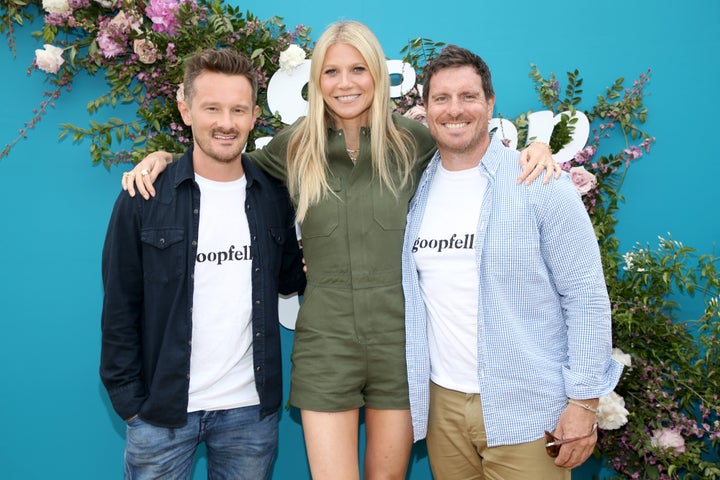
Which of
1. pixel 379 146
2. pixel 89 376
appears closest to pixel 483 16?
pixel 379 146

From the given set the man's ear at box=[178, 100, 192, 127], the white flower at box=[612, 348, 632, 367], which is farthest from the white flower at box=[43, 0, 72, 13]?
the white flower at box=[612, 348, 632, 367]

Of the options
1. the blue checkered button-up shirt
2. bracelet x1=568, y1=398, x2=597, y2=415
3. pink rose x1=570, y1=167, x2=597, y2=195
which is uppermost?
pink rose x1=570, y1=167, x2=597, y2=195

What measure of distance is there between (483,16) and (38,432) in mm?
2941

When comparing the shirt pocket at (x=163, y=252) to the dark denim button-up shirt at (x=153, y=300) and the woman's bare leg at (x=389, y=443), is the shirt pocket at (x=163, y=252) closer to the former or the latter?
the dark denim button-up shirt at (x=153, y=300)

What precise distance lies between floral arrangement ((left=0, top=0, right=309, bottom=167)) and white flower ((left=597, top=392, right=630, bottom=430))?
6.36ft

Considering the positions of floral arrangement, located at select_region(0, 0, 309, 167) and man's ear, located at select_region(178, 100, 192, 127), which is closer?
man's ear, located at select_region(178, 100, 192, 127)

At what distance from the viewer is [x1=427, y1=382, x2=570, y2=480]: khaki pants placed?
6.41 feet

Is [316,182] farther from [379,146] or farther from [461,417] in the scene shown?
[461,417]

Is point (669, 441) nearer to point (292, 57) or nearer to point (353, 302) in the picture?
point (353, 302)

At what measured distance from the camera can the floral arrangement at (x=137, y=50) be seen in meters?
2.74

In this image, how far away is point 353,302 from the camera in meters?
2.17

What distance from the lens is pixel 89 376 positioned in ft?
9.77

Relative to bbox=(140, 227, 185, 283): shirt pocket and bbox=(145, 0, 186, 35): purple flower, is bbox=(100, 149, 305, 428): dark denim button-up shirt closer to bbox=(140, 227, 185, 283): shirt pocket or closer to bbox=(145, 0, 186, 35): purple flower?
bbox=(140, 227, 185, 283): shirt pocket

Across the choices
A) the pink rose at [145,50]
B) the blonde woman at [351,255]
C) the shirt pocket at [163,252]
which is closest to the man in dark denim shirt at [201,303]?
the shirt pocket at [163,252]
